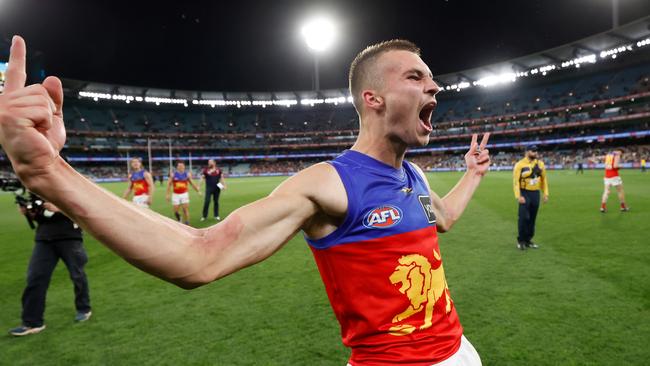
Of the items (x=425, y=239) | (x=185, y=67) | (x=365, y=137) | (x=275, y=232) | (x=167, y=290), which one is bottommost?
(x=167, y=290)

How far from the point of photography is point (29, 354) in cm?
409

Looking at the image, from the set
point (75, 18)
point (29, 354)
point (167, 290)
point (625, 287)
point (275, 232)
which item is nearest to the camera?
point (275, 232)

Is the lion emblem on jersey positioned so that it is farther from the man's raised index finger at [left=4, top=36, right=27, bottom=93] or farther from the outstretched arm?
the man's raised index finger at [left=4, top=36, right=27, bottom=93]

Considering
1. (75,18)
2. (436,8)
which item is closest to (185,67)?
(75,18)

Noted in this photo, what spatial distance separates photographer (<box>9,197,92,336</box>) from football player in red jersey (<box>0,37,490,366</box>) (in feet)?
15.9

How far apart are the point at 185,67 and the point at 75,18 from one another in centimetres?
1823

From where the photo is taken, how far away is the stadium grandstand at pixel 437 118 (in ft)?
176

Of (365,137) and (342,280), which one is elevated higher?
(365,137)

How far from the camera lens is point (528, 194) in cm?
813

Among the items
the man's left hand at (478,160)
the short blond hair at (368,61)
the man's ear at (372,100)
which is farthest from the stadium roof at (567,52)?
the man's ear at (372,100)

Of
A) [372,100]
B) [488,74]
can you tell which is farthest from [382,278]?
[488,74]

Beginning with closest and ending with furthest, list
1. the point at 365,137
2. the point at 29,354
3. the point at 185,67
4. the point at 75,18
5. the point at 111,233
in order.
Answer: the point at 111,233 → the point at 365,137 → the point at 29,354 → the point at 75,18 → the point at 185,67

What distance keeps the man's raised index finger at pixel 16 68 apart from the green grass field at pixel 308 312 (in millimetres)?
3589

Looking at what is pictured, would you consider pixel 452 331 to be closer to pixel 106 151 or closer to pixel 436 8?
pixel 436 8
